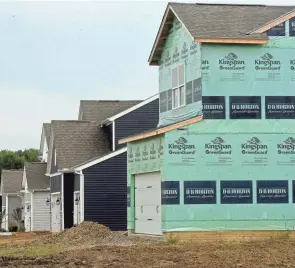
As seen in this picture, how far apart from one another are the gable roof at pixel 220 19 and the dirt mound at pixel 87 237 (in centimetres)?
768

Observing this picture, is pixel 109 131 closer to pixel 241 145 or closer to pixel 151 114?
pixel 151 114

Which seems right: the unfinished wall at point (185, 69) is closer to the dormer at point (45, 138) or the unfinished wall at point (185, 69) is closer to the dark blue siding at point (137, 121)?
the dark blue siding at point (137, 121)

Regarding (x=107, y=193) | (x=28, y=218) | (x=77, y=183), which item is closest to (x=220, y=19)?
(x=107, y=193)

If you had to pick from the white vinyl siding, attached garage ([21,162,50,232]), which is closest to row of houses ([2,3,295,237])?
the white vinyl siding

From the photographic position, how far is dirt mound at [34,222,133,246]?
28.5 metres

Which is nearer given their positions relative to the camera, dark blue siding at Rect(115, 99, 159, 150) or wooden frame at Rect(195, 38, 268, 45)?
wooden frame at Rect(195, 38, 268, 45)

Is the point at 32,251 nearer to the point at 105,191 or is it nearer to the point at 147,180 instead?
the point at 147,180

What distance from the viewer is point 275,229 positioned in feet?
90.0

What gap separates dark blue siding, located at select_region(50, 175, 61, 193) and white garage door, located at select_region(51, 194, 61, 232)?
1.22 ft

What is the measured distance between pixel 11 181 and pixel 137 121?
26.7 m

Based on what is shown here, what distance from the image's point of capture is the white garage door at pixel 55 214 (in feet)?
159

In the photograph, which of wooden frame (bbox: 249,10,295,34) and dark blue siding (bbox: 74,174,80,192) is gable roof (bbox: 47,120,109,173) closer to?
dark blue siding (bbox: 74,174,80,192)

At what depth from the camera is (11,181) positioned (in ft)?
224

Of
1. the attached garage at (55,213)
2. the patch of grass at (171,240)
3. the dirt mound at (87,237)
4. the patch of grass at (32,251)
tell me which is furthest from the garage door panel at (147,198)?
the attached garage at (55,213)
